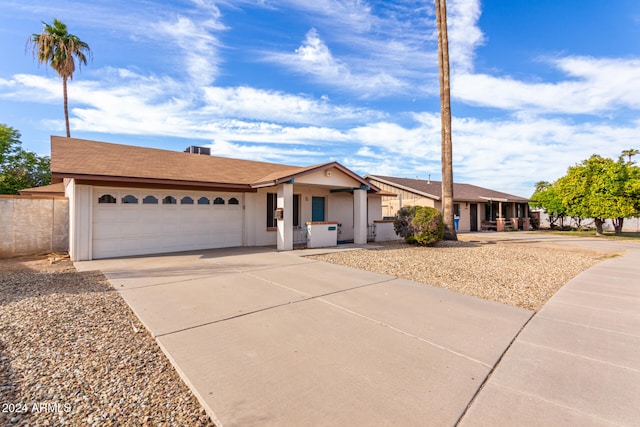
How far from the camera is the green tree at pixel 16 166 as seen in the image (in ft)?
63.5

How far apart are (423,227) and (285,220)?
600 centimetres

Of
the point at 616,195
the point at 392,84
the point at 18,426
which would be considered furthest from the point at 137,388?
the point at 616,195

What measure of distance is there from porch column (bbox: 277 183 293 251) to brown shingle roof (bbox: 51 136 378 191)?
23.3 inches

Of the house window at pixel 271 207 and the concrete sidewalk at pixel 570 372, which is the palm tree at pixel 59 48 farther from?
the concrete sidewalk at pixel 570 372

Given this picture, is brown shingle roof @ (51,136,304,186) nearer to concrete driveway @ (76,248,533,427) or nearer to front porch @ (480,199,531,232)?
concrete driveway @ (76,248,533,427)

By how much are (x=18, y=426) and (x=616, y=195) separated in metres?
26.3

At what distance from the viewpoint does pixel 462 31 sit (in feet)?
47.8

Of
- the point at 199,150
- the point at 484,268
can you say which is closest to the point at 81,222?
the point at 199,150

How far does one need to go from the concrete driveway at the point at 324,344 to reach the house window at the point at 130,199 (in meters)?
4.21

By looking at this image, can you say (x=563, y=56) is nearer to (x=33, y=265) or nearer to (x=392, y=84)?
(x=392, y=84)

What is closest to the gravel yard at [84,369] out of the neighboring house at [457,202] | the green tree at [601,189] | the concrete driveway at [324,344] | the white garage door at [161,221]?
the concrete driveway at [324,344]

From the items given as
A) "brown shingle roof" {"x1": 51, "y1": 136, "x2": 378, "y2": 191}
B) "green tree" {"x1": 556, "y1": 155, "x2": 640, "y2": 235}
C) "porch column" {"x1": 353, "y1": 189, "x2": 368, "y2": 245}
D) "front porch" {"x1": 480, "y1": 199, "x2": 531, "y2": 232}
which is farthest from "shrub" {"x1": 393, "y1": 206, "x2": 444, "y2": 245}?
"front porch" {"x1": 480, "y1": 199, "x2": 531, "y2": 232}

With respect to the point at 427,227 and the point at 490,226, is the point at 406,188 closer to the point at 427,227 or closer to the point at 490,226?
the point at 490,226

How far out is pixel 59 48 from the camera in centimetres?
1955
